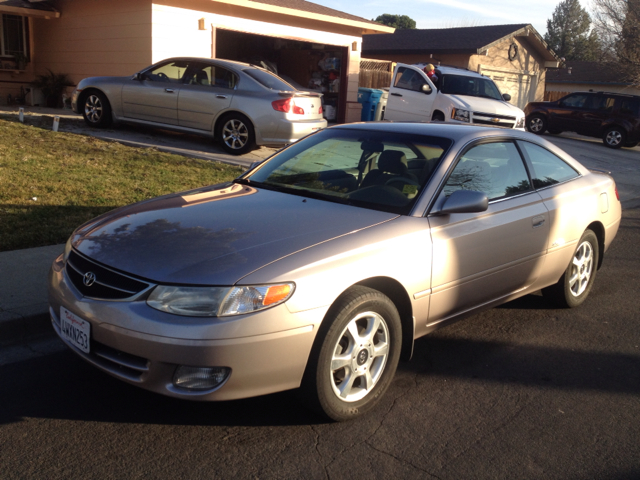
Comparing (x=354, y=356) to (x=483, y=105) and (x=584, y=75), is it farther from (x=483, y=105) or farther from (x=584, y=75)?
(x=584, y=75)

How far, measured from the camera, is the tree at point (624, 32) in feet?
102

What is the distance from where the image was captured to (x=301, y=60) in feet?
67.3

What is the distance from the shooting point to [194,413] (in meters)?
3.49

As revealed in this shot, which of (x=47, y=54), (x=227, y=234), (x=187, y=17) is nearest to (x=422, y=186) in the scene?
(x=227, y=234)

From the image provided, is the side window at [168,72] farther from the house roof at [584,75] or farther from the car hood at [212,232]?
the house roof at [584,75]

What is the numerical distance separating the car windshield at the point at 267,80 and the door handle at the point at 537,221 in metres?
7.41

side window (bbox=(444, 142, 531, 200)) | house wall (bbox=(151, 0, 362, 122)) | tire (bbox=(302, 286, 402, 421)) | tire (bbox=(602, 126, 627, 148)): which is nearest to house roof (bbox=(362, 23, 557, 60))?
tire (bbox=(602, 126, 627, 148))

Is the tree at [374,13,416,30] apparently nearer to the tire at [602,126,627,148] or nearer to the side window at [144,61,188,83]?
the tire at [602,126,627,148]

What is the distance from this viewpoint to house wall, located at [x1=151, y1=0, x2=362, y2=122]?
1406 cm

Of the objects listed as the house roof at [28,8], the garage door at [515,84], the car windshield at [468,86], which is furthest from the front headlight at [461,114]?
the garage door at [515,84]

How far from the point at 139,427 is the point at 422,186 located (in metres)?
2.22

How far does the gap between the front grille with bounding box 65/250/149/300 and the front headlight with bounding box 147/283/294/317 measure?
0.42ft

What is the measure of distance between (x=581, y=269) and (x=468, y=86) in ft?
39.3

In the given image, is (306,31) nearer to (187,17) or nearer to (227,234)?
(187,17)
